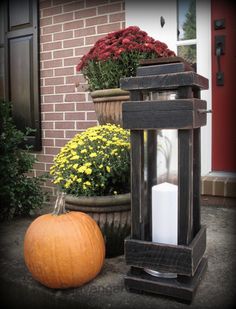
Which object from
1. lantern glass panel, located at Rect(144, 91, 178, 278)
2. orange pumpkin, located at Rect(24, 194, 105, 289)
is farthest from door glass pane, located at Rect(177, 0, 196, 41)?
orange pumpkin, located at Rect(24, 194, 105, 289)

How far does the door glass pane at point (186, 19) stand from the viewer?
7.95ft

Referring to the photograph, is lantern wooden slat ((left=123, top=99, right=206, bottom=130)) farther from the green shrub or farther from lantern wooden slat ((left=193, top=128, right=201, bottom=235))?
the green shrub

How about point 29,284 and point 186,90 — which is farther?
point 29,284

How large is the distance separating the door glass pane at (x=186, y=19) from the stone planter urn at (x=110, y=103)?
84 cm

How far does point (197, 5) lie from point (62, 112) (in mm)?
1439

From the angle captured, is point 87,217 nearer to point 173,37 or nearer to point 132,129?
point 132,129

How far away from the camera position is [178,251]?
1.16m

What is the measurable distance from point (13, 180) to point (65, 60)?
1288 millimetres

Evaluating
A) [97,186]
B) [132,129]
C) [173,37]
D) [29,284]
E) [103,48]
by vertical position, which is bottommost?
[29,284]

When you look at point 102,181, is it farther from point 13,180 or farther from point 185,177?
point 13,180

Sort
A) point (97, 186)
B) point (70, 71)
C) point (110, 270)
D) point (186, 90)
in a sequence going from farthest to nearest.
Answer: point (70, 71)
point (97, 186)
point (110, 270)
point (186, 90)

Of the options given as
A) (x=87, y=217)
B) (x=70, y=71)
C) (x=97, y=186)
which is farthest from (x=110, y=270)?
(x=70, y=71)

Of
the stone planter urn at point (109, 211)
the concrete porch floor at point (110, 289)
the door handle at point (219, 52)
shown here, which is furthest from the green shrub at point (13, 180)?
the door handle at point (219, 52)

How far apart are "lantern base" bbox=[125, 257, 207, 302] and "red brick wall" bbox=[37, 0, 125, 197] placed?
1.81 m
